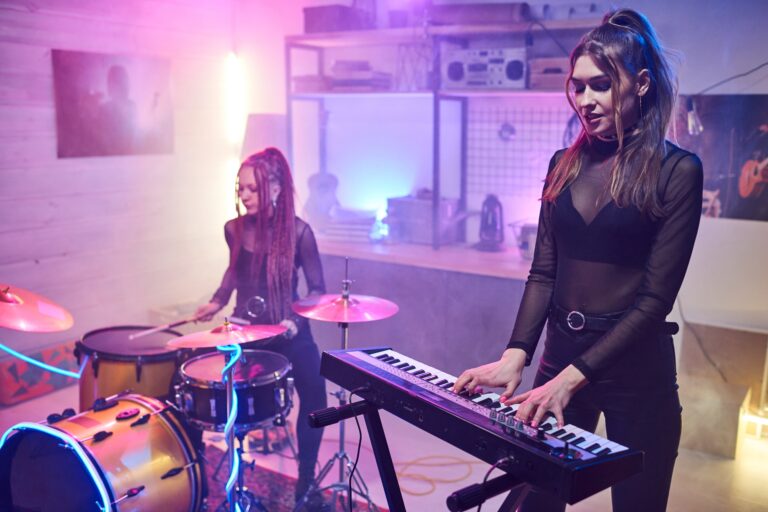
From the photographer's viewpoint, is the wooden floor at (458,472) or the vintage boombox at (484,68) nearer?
the wooden floor at (458,472)

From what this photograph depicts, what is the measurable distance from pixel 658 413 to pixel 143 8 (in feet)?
12.5

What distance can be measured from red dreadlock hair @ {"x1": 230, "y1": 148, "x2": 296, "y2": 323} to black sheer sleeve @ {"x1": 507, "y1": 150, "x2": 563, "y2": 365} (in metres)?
1.45

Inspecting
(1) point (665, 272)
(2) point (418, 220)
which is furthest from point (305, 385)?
(1) point (665, 272)

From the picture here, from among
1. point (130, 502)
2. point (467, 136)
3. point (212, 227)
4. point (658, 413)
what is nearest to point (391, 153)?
point (467, 136)

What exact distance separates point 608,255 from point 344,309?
46.5 inches

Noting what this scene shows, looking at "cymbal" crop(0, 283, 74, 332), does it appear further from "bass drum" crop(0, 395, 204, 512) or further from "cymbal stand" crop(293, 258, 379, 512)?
"cymbal stand" crop(293, 258, 379, 512)

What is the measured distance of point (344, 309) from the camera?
2.65 m

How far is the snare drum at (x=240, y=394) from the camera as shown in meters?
2.46

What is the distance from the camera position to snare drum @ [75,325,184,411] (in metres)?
2.78

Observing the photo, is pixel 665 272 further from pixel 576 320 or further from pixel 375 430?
pixel 375 430

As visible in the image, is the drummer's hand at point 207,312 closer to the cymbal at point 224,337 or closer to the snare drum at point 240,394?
the snare drum at point 240,394

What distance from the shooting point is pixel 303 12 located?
449 centimetres

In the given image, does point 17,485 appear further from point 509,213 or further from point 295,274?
point 509,213

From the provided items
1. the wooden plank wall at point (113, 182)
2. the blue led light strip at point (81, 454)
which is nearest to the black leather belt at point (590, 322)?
the blue led light strip at point (81, 454)
